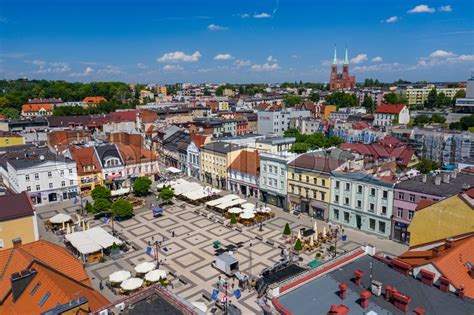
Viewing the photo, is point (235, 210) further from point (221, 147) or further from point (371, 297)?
point (371, 297)

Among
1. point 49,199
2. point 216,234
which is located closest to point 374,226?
point 216,234

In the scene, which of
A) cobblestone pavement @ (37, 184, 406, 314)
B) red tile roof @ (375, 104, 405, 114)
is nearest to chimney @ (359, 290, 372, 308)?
cobblestone pavement @ (37, 184, 406, 314)

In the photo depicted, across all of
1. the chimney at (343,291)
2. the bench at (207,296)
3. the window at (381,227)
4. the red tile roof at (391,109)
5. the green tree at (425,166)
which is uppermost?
the red tile roof at (391,109)

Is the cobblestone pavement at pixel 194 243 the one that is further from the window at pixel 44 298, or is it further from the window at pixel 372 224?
the window at pixel 44 298

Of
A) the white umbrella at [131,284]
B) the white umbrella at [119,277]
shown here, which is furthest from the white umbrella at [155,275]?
the white umbrella at [119,277]

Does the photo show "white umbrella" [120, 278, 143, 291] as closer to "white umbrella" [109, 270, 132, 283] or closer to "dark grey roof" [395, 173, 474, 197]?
"white umbrella" [109, 270, 132, 283]

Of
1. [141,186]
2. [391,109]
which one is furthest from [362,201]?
[391,109]
